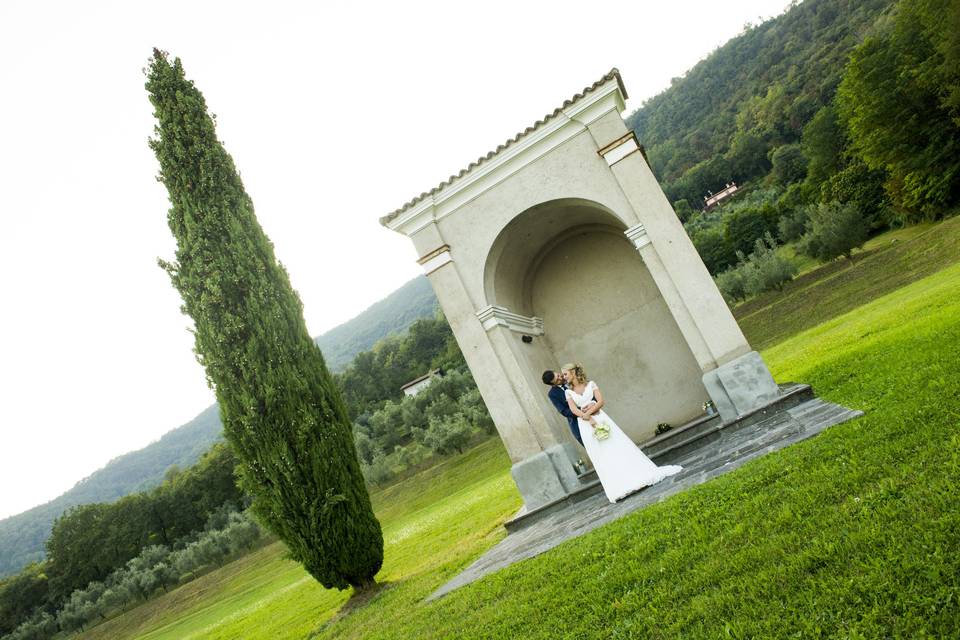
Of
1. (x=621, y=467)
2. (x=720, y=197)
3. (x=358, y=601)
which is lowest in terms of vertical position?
(x=358, y=601)

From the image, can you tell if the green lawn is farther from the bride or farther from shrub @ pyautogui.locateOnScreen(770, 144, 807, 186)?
shrub @ pyautogui.locateOnScreen(770, 144, 807, 186)

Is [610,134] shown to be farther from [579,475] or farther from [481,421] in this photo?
[481,421]

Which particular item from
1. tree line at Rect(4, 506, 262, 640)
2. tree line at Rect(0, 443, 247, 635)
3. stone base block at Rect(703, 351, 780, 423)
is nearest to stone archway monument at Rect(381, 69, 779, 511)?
stone base block at Rect(703, 351, 780, 423)

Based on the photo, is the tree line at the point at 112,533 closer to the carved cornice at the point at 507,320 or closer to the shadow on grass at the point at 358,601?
the shadow on grass at the point at 358,601

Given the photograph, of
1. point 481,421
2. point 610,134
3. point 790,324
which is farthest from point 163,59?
point 481,421

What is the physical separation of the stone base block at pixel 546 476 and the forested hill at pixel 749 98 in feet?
215

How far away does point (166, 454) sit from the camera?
5699 inches

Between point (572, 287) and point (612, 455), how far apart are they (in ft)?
17.8

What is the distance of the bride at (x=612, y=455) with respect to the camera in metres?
7.80

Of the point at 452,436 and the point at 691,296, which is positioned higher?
the point at 691,296

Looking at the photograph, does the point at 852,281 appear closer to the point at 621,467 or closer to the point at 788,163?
the point at 621,467

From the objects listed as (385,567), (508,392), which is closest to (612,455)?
(508,392)

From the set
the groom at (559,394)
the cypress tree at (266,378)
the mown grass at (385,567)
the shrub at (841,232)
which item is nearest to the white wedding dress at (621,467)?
the groom at (559,394)

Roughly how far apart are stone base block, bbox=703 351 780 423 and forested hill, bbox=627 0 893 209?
210ft
